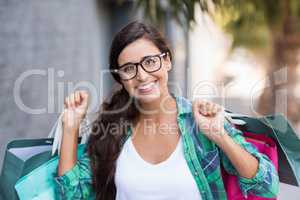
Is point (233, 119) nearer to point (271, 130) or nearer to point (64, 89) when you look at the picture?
point (271, 130)

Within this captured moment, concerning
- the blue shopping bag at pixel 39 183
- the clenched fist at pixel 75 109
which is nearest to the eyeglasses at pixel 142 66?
the clenched fist at pixel 75 109

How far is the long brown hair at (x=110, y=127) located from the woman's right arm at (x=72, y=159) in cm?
5

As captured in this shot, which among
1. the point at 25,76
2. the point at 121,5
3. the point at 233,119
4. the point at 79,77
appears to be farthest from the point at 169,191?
the point at 121,5

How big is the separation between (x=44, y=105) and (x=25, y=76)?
335mm

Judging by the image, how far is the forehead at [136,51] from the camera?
5.07 ft

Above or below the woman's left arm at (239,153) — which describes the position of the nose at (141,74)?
above

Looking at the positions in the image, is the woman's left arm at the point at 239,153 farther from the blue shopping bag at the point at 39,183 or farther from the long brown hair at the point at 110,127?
the blue shopping bag at the point at 39,183

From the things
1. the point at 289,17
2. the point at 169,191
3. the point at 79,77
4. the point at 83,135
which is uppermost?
the point at 289,17

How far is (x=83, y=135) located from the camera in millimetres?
1767

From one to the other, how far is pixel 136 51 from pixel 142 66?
6cm

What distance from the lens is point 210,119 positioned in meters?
1.44

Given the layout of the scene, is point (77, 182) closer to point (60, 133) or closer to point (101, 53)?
point (60, 133)

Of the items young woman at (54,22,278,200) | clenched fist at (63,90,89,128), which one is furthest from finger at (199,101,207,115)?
clenched fist at (63,90,89,128)

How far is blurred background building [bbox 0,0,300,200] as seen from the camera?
242 centimetres
